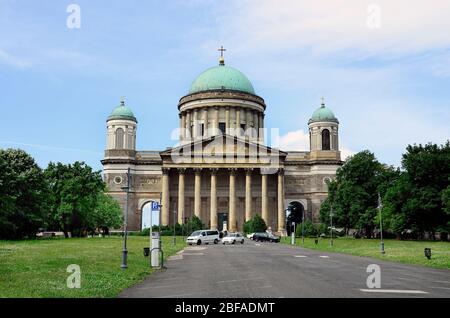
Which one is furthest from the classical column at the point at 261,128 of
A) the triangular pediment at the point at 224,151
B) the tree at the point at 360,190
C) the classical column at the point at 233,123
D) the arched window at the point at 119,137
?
the tree at the point at 360,190

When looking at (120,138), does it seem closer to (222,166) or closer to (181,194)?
(181,194)

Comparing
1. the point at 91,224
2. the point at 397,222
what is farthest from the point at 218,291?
the point at 91,224

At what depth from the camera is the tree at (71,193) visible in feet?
199

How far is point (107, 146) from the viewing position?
10350 centimetres

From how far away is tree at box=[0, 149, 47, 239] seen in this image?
4956 centimetres

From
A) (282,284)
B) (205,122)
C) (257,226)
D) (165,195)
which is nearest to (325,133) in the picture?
(205,122)

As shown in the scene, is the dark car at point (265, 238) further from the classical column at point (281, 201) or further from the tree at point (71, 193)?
the classical column at point (281, 201)

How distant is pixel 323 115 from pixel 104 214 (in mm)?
47445

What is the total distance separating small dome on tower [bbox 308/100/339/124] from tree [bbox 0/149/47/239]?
61285 mm

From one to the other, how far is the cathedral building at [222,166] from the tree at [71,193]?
28011 mm

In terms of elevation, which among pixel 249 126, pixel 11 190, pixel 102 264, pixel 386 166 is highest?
pixel 249 126

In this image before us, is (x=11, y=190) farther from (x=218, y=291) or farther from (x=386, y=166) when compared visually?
(x=386, y=166)

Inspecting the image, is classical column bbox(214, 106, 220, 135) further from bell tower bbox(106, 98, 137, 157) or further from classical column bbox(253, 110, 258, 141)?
bell tower bbox(106, 98, 137, 157)
